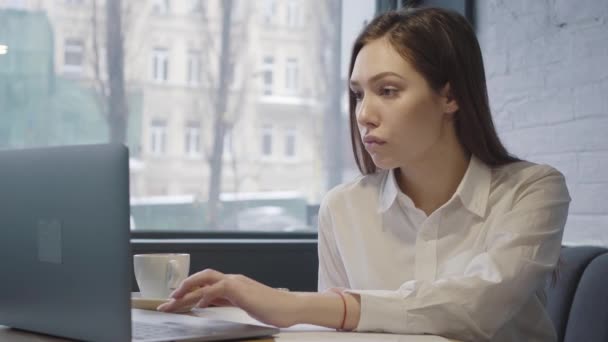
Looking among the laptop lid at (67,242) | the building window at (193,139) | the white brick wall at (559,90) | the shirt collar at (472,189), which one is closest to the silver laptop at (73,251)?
the laptop lid at (67,242)

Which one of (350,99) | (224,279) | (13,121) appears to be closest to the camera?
(224,279)

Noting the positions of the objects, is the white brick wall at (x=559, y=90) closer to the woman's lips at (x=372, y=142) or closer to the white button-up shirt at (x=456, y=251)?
the white button-up shirt at (x=456, y=251)

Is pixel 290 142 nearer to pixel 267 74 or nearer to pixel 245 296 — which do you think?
pixel 267 74

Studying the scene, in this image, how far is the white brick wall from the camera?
86.1 inches

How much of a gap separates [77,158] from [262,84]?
1.94 metres

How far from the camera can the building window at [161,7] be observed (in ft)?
9.09

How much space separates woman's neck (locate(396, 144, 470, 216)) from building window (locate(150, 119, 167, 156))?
1.29 metres

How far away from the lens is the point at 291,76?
117 inches

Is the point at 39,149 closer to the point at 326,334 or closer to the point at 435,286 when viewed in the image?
the point at 326,334

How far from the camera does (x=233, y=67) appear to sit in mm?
2885

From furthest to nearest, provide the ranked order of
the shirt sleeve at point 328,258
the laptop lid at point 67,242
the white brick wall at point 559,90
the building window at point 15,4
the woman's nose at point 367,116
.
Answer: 1. the building window at point 15,4
2. the white brick wall at point 559,90
3. the shirt sleeve at point 328,258
4. the woman's nose at point 367,116
5. the laptop lid at point 67,242

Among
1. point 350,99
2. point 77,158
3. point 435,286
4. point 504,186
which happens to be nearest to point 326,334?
point 435,286

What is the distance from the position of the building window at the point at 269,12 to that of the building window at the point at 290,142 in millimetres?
372

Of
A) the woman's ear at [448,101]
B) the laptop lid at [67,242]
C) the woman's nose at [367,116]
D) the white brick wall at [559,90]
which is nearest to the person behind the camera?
the laptop lid at [67,242]
